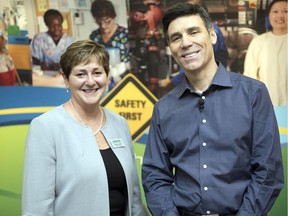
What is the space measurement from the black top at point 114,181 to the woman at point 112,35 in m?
1.19

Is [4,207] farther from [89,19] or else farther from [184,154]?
[184,154]

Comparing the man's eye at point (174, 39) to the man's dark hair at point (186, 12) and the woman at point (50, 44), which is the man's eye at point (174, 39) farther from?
the woman at point (50, 44)

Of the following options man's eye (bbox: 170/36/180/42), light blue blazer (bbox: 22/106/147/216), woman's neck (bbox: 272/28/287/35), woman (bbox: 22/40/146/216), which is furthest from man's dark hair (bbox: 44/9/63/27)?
woman's neck (bbox: 272/28/287/35)

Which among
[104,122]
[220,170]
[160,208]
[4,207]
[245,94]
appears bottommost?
[4,207]

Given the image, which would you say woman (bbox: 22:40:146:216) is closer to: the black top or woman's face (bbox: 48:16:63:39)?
the black top

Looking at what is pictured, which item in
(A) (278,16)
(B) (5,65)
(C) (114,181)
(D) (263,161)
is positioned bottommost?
(C) (114,181)

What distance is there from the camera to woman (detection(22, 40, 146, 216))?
5.53ft

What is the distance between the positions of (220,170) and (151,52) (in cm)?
146

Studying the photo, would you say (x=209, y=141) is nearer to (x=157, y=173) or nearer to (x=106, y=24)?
(x=157, y=173)

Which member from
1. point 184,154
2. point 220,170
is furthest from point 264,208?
point 184,154

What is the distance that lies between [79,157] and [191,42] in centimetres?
74

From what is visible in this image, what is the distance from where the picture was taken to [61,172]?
170 centimetres

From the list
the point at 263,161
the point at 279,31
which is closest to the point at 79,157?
the point at 263,161

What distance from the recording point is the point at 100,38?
2943 mm
